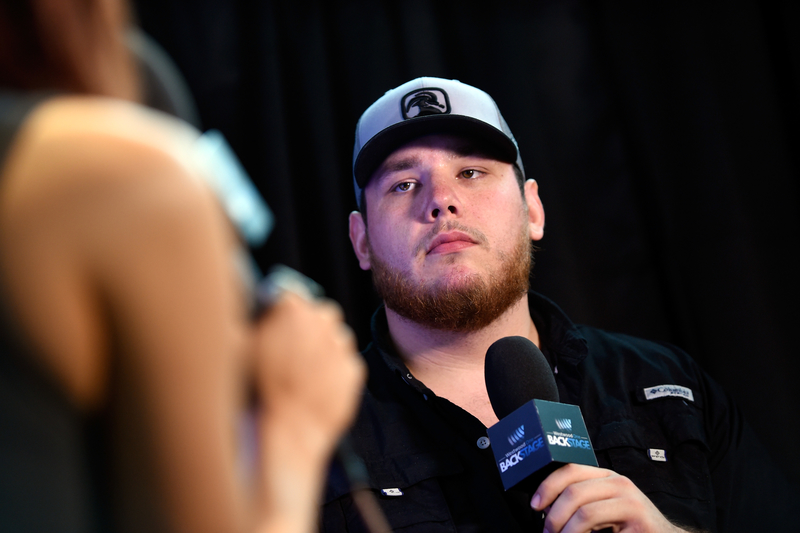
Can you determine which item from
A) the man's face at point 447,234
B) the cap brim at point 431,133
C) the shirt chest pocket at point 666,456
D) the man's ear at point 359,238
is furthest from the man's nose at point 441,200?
the shirt chest pocket at point 666,456

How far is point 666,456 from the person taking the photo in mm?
1685

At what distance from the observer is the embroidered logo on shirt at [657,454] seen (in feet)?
5.48

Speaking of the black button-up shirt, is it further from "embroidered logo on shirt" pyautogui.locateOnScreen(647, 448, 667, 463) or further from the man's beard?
the man's beard

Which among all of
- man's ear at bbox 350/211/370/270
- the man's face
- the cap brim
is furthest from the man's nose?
man's ear at bbox 350/211/370/270

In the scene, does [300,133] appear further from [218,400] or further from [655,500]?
[218,400]

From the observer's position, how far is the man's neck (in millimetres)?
1849

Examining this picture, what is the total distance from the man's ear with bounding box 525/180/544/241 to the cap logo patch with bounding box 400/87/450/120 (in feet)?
1.37

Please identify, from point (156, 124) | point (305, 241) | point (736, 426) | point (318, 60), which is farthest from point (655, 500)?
point (318, 60)

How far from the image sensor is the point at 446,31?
7.97ft

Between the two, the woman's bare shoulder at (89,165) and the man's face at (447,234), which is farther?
the man's face at (447,234)

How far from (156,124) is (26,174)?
11 centimetres

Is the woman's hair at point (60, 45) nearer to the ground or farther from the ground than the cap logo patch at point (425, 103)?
nearer to the ground

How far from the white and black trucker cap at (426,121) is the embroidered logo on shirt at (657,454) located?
2.95ft

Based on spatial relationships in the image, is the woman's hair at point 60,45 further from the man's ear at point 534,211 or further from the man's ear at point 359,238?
the man's ear at point 534,211
